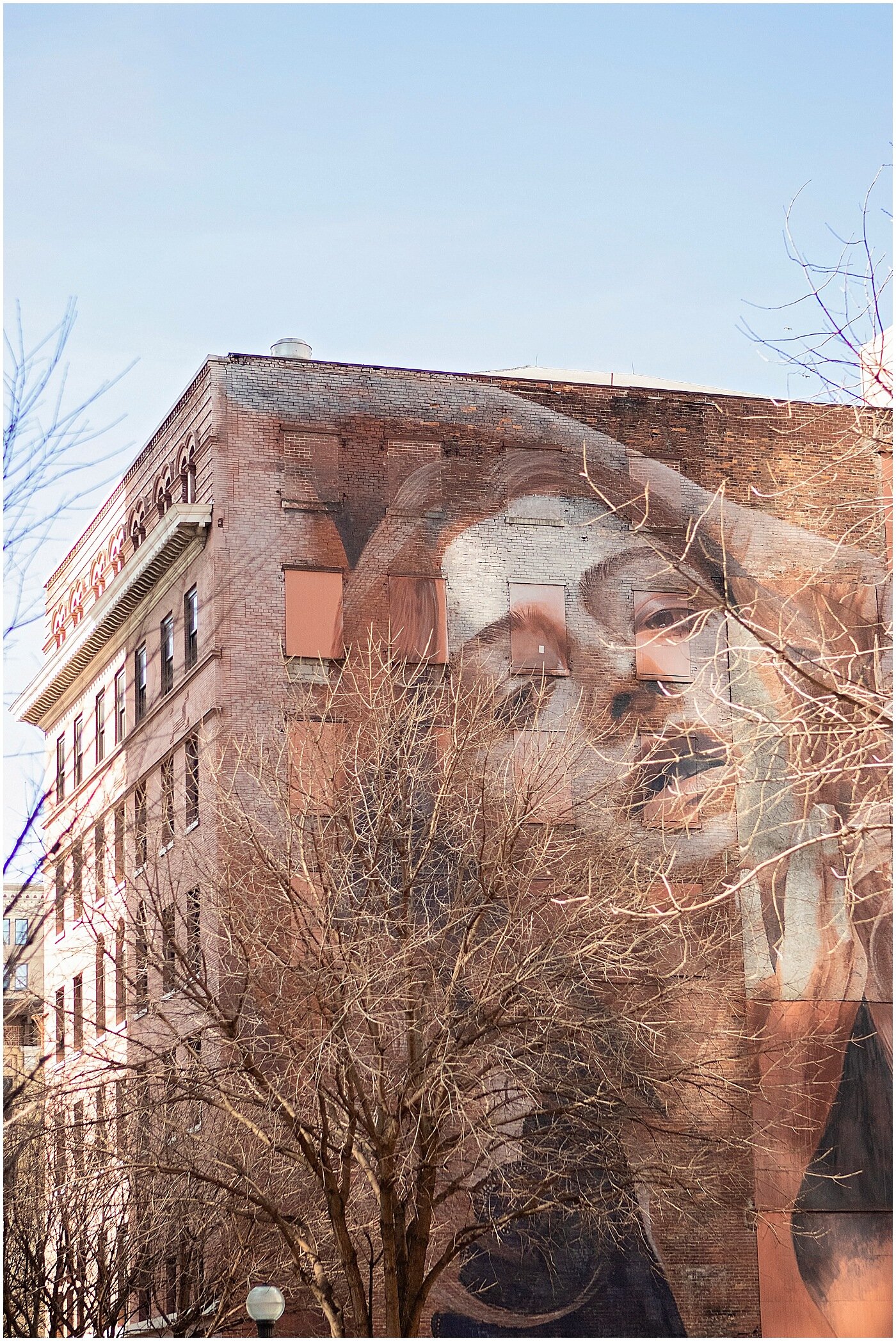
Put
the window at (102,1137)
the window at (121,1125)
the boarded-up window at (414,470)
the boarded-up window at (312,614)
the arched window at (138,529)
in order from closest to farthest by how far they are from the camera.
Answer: the window at (102,1137)
the window at (121,1125)
the boarded-up window at (312,614)
the boarded-up window at (414,470)
the arched window at (138,529)

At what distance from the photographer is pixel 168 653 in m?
39.8

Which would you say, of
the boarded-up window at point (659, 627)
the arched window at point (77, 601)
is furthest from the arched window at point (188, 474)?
the boarded-up window at point (659, 627)

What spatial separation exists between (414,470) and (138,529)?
27.6 feet

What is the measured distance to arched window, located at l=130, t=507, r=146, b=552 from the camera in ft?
137

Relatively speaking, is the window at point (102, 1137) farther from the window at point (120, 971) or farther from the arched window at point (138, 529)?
the arched window at point (138, 529)

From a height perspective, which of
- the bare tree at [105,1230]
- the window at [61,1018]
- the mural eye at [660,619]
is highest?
the mural eye at [660,619]

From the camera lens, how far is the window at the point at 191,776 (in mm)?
35219

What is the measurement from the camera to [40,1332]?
2867 centimetres

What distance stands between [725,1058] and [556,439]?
14.3 metres

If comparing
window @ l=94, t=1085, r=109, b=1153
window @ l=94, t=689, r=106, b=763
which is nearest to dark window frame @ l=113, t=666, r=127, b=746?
window @ l=94, t=689, r=106, b=763

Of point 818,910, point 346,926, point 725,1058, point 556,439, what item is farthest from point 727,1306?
point 556,439

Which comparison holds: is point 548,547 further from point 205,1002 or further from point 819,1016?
point 205,1002

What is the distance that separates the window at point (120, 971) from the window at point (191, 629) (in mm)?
7403

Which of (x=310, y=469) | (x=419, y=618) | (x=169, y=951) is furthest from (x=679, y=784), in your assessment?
(x=169, y=951)
